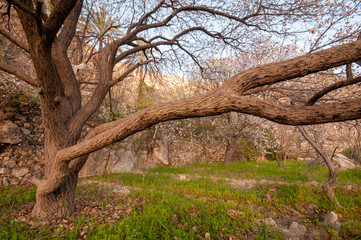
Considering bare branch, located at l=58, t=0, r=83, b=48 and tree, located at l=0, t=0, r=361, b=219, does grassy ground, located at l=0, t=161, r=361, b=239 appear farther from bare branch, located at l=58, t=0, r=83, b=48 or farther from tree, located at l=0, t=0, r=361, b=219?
bare branch, located at l=58, t=0, r=83, b=48

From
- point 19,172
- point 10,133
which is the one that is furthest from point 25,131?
point 19,172

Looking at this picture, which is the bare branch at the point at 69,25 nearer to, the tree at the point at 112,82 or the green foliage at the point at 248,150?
the tree at the point at 112,82

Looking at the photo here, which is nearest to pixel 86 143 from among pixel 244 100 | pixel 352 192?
pixel 244 100

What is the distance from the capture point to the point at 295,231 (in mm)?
2877

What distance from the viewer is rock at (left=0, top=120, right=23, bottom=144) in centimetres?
565

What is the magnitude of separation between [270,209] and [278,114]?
9.91 ft

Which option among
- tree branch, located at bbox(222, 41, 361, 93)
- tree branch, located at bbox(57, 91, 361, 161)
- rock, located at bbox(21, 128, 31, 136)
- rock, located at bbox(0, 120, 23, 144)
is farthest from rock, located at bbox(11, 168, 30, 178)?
tree branch, located at bbox(222, 41, 361, 93)

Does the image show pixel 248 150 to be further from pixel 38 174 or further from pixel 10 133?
pixel 10 133

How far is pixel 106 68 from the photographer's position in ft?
14.1

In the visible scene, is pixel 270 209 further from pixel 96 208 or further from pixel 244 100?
pixel 96 208

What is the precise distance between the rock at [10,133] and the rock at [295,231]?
27.1ft

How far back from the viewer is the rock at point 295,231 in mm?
2767

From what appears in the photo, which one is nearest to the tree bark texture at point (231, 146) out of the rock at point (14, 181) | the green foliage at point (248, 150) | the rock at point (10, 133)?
the green foliage at point (248, 150)

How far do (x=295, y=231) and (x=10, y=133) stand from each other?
27.9 feet
